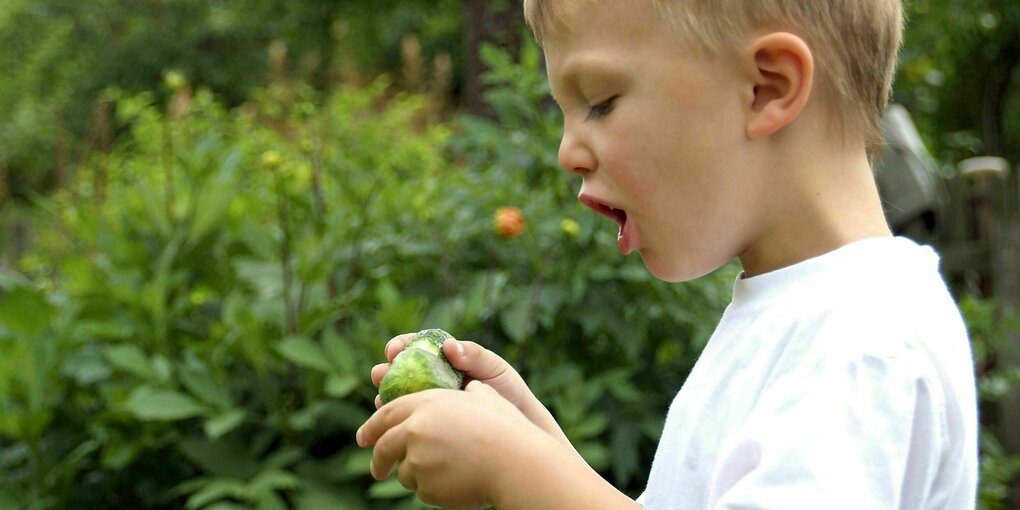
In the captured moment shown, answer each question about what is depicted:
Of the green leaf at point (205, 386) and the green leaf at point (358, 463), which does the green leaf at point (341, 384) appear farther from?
the green leaf at point (205, 386)

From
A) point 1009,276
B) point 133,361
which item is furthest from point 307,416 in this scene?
point 1009,276

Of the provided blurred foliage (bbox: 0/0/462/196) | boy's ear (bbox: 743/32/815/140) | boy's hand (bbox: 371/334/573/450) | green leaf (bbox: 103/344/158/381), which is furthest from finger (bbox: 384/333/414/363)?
blurred foliage (bbox: 0/0/462/196)

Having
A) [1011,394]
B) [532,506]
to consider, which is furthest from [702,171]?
[1011,394]

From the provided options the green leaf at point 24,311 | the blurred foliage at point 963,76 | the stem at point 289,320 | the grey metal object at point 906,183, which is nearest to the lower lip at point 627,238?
the stem at point 289,320

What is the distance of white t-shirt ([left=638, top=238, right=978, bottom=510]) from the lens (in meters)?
1.02

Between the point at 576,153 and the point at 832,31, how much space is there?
0.96 ft

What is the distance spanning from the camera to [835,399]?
1034mm

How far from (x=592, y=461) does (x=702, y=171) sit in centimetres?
182

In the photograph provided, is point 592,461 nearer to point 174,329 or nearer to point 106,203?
point 174,329

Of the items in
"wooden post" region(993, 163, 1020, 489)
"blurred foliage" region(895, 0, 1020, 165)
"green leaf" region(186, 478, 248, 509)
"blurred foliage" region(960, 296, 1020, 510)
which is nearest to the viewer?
"green leaf" region(186, 478, 248, 509)

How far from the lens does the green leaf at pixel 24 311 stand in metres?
3.11

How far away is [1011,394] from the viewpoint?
5.16 m

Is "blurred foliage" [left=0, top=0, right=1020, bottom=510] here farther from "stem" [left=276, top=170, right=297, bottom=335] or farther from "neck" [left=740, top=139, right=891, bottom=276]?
"neck" [left=740, top=139, right=891, bottom=276]

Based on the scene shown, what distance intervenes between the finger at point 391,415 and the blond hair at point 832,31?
425mm
